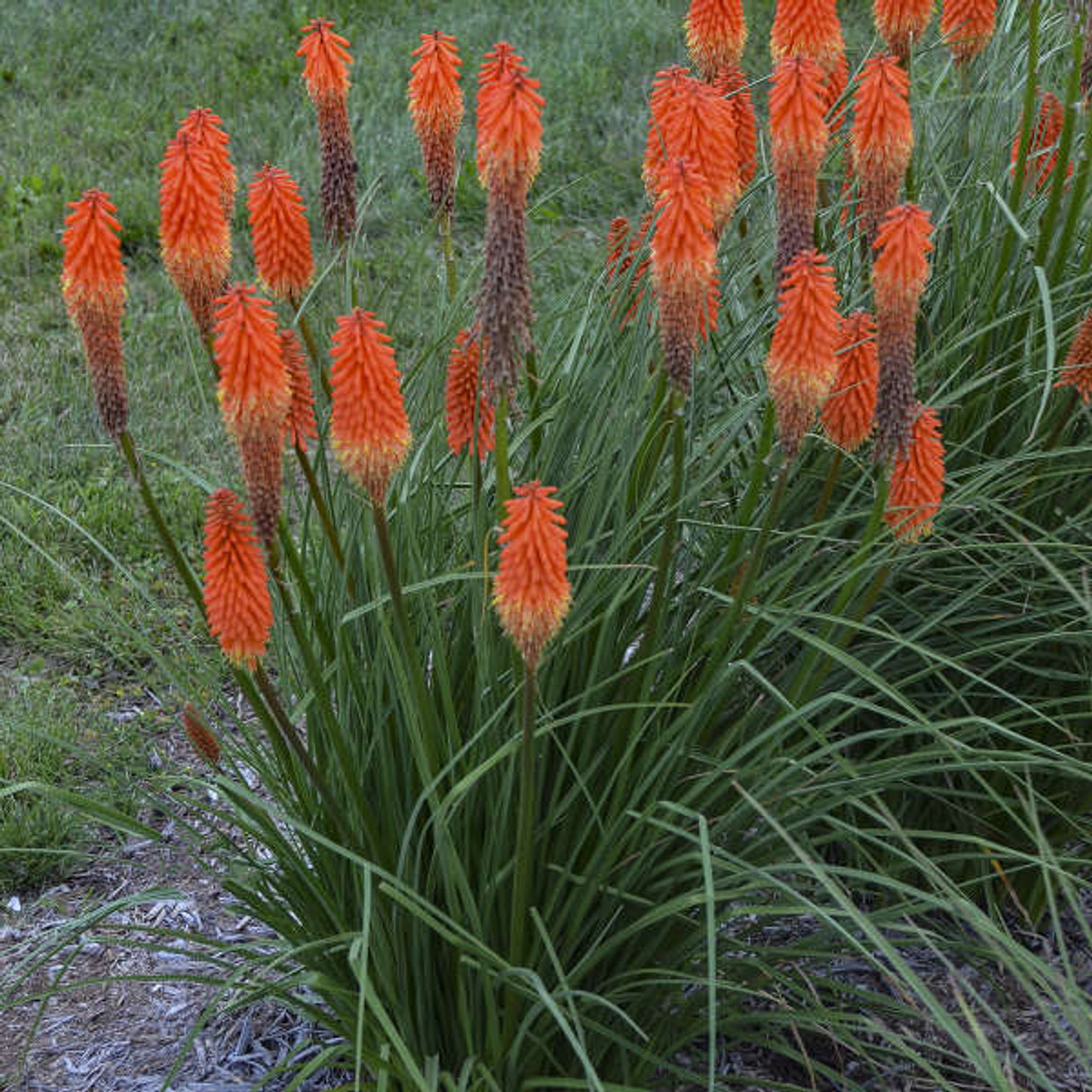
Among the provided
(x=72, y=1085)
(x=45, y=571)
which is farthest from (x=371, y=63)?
(x=72, y=1085)

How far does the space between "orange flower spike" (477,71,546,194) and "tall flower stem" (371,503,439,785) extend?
0.52m

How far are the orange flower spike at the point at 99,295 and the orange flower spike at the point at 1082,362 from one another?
5.64 ft

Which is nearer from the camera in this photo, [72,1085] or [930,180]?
[72,1085]

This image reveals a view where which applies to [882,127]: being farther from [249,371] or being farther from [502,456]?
[249,371]

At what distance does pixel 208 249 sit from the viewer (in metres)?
2.49

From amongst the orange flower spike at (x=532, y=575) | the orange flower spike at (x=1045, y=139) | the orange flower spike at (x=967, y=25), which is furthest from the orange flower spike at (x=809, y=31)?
the orange flower spike at (x=532, y=575)

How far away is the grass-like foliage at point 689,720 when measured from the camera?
2623 mm

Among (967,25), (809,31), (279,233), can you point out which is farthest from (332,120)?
(967,25)

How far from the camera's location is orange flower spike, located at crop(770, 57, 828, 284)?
251 centimetres

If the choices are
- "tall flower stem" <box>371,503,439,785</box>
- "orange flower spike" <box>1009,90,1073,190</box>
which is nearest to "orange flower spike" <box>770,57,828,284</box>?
"tall flower stem" <box>371,503,439,785</box>

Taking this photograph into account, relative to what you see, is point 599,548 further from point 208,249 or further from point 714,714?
point 208,249

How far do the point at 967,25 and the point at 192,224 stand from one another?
1.78 meters

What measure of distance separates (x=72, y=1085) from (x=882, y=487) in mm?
2150

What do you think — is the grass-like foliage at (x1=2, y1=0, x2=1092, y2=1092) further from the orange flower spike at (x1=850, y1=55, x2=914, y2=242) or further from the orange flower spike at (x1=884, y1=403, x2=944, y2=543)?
the orange flower spike at (x1=850, y1=55, x2=914, y2=242)
